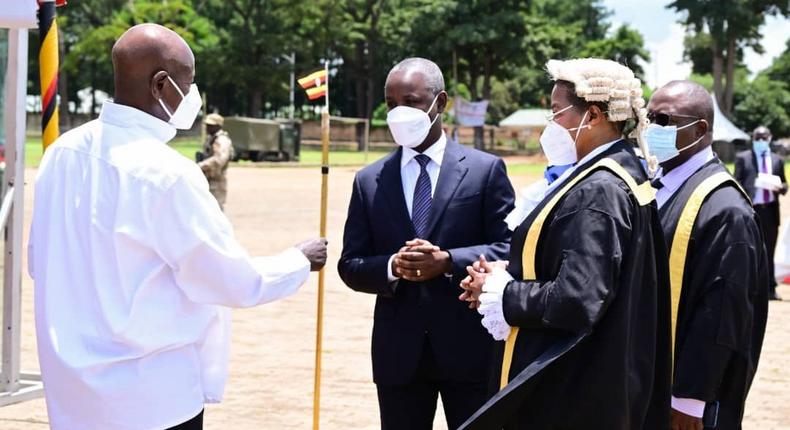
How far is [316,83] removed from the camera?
16.1ft

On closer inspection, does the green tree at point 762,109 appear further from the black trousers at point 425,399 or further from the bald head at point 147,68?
the bald head at point 147,68

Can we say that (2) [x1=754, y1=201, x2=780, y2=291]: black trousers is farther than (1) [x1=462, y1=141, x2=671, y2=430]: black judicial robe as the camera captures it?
Yes

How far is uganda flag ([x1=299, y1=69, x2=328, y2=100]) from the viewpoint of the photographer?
16.0 ft

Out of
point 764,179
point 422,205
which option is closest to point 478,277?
point 422,205

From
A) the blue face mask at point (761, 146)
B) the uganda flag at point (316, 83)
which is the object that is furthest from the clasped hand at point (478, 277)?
the blue face mask at point (761, 146)

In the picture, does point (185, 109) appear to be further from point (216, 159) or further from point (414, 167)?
point (216, 159)

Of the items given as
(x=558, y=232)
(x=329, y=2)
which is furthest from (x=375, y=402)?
(x=329, y=2)

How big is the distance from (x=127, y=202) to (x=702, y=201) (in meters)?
2.27

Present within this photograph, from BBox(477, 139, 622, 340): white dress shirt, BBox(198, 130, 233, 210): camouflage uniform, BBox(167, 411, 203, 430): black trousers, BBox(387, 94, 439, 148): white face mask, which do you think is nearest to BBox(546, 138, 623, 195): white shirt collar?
BBox(477, 139, 622, 340): white dress shirt

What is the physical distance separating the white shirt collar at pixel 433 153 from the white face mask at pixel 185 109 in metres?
1.27

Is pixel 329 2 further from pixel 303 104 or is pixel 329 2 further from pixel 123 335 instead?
pixel 123 335

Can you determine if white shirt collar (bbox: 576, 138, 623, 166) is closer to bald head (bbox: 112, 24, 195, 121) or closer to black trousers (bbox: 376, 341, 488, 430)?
black trousers (bbox: 376, 341, 488, 430)

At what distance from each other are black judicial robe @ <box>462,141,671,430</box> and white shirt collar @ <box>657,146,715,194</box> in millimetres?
1000

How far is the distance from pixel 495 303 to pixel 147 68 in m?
1.34
